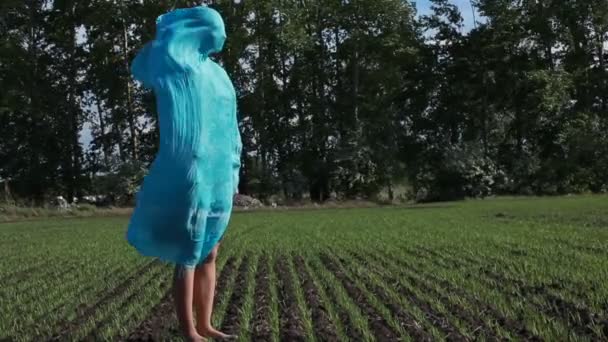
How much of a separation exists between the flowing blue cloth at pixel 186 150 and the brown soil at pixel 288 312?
92 centimetres

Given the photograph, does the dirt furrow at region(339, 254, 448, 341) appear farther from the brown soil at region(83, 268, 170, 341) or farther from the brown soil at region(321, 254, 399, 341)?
the brown soil at region(83, 268, 170, 341)

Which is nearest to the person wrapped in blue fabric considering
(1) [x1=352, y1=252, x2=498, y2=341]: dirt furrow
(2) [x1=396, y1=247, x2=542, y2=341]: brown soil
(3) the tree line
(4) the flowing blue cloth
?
(4) the flowing blue cloth

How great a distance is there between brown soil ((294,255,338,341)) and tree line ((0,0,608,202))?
29880 mm

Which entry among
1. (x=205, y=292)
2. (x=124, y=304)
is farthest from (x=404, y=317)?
(x=124, y=304)

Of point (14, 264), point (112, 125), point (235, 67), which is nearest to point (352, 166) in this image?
point (235, 67)

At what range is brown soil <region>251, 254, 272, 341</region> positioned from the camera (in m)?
4.68

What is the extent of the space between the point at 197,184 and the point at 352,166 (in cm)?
3435

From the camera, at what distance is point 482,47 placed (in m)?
39.6

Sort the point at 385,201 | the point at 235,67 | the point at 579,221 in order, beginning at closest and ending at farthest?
the point at 579,221, the point at 385,201, the point at 235,67

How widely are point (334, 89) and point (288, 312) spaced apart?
3696 centimetres

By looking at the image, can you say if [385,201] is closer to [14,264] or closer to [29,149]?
[29,149]

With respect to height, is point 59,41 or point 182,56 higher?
point 59,41

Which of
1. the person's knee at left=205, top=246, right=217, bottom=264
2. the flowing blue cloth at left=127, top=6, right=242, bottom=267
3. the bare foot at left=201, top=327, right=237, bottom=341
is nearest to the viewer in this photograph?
the flowing blue cloth at left=127, top=6, right=242, bottom=267

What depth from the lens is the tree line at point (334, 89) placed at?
126 ft
